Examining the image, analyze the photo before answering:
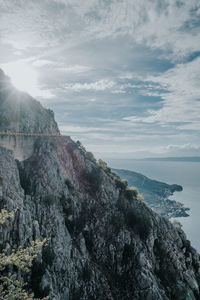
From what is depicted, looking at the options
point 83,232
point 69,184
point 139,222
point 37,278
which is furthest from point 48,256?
point 139,222

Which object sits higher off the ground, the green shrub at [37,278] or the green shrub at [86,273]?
the green shrub at [37,278]

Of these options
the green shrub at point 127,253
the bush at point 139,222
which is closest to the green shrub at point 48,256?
the green shrub at point 127,253

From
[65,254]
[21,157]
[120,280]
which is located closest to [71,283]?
[65,254]

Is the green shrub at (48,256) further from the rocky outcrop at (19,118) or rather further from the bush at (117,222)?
the rocky outcrop at (19,118)

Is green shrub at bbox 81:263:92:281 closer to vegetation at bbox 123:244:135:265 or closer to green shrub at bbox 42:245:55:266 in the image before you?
green shrub at bbox 42:245:55:266

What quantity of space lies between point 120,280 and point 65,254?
37.5 ft

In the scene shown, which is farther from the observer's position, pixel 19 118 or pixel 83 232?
pixel 19 118

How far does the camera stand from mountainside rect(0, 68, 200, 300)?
2592cm

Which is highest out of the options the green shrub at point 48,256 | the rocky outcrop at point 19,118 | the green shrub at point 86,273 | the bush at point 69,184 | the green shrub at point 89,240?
the rocky outcrop at point 19,118

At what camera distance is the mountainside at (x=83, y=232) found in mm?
25922

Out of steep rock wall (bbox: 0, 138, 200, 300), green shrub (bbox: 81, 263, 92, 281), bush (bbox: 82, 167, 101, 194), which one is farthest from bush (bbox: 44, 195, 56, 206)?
green shrub (bbox: 81, 263, 92, 281)

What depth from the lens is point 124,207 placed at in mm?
42906

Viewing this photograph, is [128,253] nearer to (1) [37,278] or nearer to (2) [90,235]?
(2) [90,235]

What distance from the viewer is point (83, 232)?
111 feet
